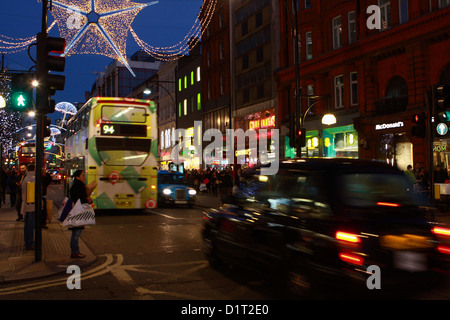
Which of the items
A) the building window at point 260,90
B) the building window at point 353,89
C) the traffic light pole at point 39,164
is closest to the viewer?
the traffic light pole at point 39,164

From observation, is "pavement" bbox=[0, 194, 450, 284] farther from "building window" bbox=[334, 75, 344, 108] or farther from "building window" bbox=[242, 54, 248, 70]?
"building window" bbox=[242, 54, 248, 70]

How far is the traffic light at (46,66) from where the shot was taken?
8406 mm

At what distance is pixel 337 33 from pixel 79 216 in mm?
24145

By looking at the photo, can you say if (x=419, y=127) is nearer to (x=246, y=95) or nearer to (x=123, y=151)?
(x=123, y=151)

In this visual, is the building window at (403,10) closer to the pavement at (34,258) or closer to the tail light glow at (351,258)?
the pavement at (34,258)

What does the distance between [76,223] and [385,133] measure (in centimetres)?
2019

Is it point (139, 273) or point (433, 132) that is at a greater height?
point (433, 132)

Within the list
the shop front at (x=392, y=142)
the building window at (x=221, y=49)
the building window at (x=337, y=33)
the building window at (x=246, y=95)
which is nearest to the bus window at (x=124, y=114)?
the shop front at (x=392, y=142)

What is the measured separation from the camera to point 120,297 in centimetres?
628

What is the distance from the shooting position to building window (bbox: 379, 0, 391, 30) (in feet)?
82.9

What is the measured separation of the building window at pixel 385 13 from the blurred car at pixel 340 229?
21.4 metres
